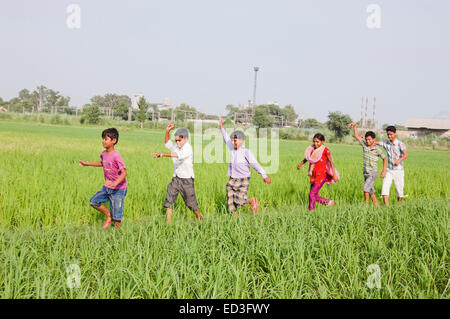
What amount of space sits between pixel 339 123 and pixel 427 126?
24.2 m

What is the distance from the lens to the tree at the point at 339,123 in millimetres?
32094

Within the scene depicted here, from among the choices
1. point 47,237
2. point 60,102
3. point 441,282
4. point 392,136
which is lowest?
point 441,282

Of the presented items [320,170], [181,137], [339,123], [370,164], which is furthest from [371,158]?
[339,123]

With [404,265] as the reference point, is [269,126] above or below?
above

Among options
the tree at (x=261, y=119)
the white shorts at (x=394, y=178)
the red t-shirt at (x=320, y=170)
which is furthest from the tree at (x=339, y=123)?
the red t-shirt at (x=320, y=170)

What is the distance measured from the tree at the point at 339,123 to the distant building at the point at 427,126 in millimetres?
18928

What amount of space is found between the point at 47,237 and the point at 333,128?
32.4 m

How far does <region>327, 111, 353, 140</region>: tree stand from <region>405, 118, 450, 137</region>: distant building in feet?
62.1

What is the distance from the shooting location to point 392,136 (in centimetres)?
562

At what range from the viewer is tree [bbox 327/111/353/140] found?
3209 centimetres
